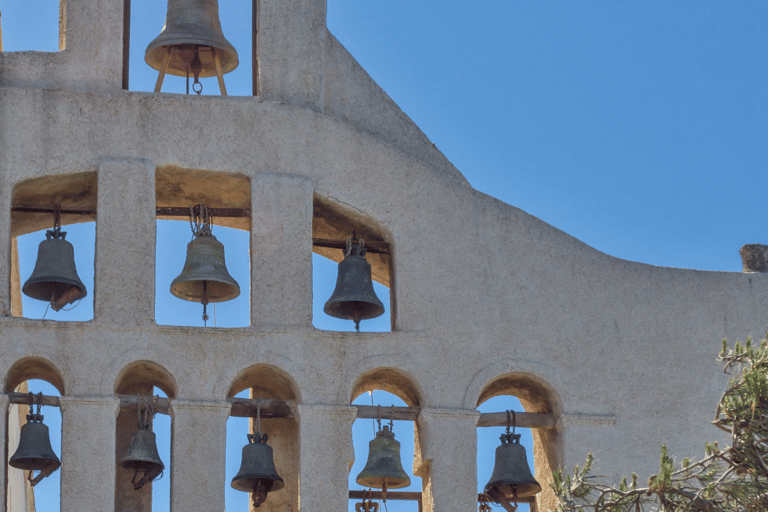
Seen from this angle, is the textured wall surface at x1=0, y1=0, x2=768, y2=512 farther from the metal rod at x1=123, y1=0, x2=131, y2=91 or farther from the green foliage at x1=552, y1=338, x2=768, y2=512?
the green foliage at x1=552, y1=338, x2=768, y2=512

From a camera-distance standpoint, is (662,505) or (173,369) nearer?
(662,505)

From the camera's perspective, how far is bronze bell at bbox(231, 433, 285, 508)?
46.8 ft

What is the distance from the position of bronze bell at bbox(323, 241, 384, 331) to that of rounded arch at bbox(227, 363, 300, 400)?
0.87m

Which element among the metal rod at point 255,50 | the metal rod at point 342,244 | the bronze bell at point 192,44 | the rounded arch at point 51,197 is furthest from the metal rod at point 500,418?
the bronze bell at point 192,44

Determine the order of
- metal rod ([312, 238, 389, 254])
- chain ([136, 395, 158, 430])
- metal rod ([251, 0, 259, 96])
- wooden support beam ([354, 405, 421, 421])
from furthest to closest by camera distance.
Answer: metal rod ([251, 0, 259, 96]), metal rod ([312, 238, 389, 254]), wooden support beam ([354, 405, 421, 421]), chain ([136, 395, 158, 430])

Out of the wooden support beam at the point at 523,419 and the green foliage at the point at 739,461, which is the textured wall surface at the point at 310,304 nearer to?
the wooden support beam at the point at 523,419

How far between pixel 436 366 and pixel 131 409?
268 cm

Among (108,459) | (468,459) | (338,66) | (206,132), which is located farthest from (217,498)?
(338,66)

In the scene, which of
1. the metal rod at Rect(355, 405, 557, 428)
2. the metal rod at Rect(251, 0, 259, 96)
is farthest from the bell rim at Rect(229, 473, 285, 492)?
the metal rod at Rect(251, 0, 259, 96)

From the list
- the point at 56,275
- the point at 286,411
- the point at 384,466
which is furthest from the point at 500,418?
the point at 56,275

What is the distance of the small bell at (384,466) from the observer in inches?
572

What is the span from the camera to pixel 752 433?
11.0 m

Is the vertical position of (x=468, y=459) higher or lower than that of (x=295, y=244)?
lower

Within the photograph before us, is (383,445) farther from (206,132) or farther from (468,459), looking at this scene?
(206,132)
